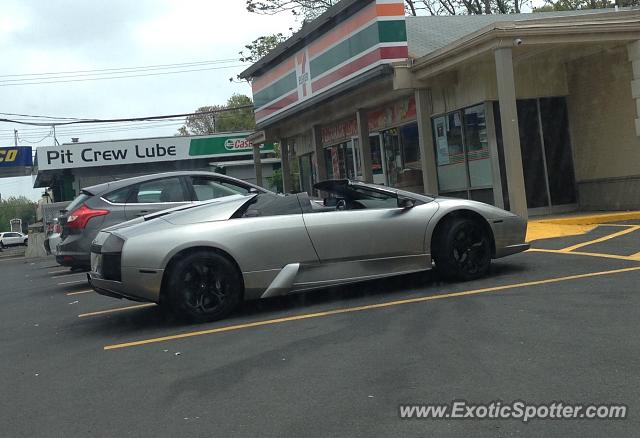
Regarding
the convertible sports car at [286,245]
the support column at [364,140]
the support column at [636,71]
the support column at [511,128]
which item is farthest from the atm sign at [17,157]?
the convertible sports car at [286,245]

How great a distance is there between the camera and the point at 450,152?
15.5 metres

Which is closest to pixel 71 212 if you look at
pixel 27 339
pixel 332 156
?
pixel 27 339

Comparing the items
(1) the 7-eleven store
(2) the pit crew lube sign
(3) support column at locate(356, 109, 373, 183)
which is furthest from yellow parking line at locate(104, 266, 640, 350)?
(2) the pit crew lube sign

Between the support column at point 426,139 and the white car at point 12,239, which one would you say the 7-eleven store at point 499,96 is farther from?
the white car at point 12,239

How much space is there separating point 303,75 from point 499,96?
25.1 ft

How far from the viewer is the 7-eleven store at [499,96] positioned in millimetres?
12047

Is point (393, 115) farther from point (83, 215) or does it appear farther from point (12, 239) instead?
point (12, 239)

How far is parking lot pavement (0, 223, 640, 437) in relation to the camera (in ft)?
12.3

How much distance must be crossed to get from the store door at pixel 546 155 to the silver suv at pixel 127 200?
7323mm

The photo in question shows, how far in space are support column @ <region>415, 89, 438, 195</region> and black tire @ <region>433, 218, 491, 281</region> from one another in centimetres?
742

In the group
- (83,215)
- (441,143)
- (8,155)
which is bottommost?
(83,215)

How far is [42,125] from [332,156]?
14.1m

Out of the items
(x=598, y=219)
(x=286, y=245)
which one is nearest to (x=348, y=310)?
(x=286, y=245)

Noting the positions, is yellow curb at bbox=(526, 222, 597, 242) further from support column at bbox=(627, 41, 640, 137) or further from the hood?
the hood
